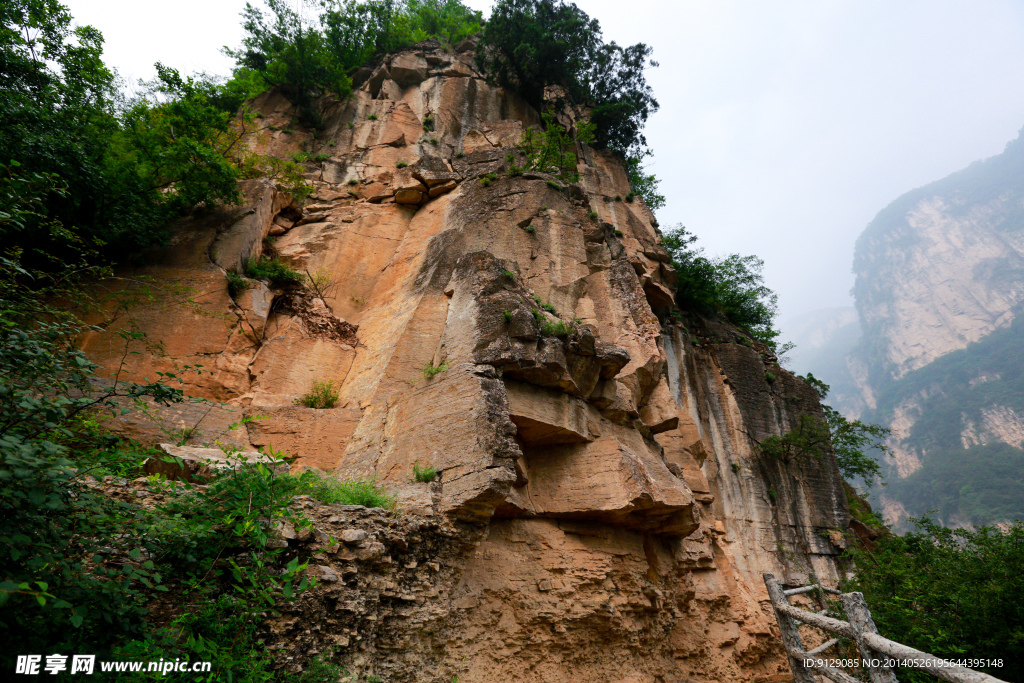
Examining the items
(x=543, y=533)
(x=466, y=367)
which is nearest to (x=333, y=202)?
(x=466, y=367)

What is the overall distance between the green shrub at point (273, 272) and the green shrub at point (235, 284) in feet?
1.82

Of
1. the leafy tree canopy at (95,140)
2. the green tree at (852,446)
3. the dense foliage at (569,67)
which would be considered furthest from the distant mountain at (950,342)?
the leafy tree canopy at (95,140)

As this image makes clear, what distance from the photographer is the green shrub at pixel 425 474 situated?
7303 mm

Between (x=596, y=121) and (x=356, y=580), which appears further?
(x=596, y=121)

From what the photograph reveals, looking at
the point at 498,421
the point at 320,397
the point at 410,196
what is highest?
the point at 410,196

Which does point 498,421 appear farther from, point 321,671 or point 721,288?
point 721,288

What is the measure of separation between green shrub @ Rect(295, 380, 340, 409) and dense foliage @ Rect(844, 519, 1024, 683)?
11017 millimetres

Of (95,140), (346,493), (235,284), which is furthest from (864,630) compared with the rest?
(95,140)

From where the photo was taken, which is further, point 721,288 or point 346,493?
point 721,288

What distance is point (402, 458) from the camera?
7.95m

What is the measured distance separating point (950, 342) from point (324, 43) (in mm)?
123751

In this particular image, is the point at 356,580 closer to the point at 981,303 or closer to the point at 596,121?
the point at 596,121

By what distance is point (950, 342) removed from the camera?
99.5 metres

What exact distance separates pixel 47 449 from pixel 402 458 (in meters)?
4.78
